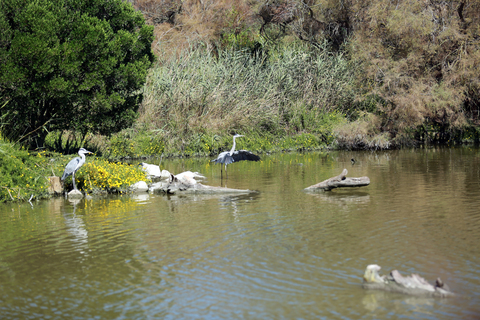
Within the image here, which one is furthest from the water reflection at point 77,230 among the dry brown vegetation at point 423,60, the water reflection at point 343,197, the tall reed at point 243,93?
the dry brown vegetation at point 423,60

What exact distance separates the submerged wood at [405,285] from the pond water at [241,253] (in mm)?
84

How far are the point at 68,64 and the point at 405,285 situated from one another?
13.1 m

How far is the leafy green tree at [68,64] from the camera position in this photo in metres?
16.3

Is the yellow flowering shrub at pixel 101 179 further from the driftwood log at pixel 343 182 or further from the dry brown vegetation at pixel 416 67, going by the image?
the dry brown vegetation at pixel 416 67

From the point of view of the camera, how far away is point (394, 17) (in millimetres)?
26406

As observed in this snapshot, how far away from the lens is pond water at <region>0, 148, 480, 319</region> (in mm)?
6480

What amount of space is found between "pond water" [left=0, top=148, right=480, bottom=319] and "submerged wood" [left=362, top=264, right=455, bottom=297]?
0.08 meters

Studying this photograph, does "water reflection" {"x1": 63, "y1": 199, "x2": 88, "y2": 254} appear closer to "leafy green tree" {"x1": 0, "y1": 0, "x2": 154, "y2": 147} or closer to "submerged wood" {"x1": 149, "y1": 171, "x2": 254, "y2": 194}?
"submerged wood" {"x1": 149, "y1": 171, "x2": 254, "y2": 194}

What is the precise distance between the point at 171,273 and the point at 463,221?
5805 millimetres

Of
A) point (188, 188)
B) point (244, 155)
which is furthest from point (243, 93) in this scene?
point (188, 188)

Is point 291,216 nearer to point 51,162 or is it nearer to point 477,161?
point 51,162

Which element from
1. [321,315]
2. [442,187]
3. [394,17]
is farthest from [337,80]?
[321,315]

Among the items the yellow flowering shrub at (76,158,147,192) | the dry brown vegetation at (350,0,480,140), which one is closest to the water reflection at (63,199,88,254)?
the yellow flowering shrub at (76,158,147,192)

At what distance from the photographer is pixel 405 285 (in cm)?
654
